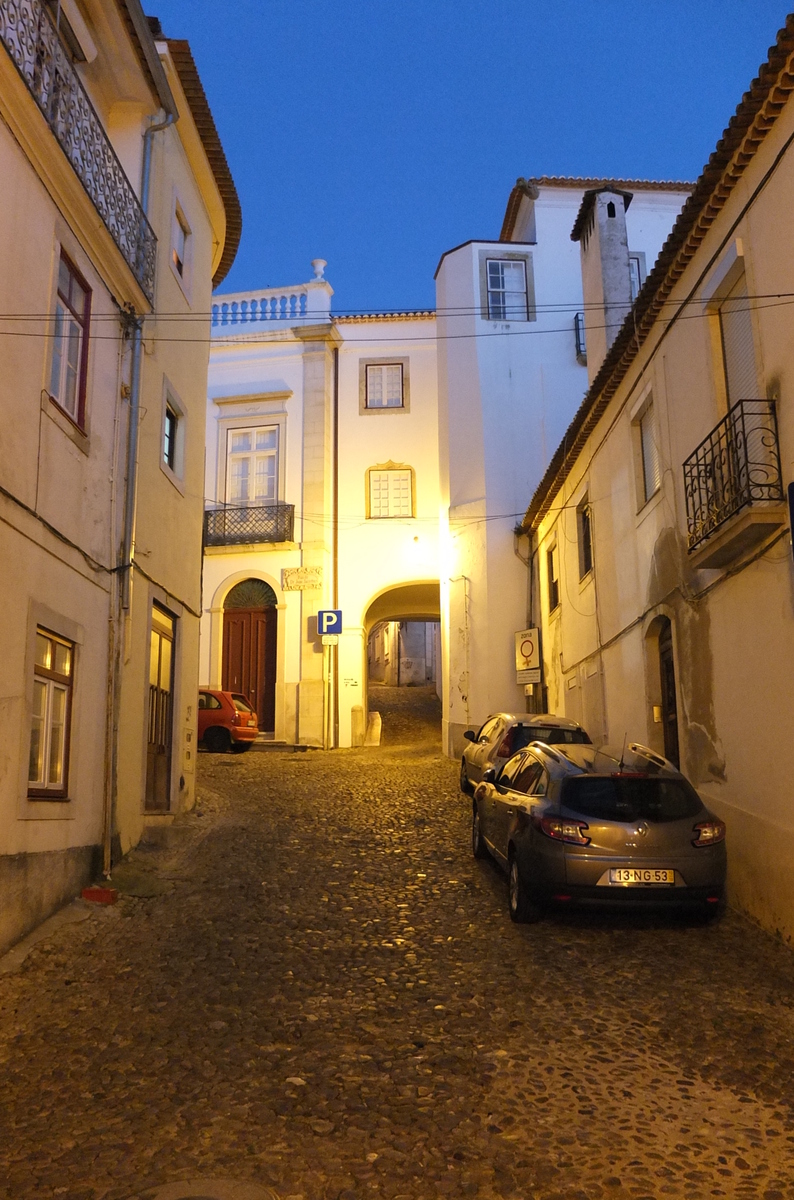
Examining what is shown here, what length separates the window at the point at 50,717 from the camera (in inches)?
333

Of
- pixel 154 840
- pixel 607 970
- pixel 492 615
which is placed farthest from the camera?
pixel 492 615

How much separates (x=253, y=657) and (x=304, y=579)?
2447mm

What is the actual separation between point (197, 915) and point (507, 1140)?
481 cm

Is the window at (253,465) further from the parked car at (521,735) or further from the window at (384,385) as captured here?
the parked car at (521,735)

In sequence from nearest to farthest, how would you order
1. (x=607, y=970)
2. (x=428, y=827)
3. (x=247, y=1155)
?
(x=247, y=1155)
(x=607, y=970)
(x=428, y=827)

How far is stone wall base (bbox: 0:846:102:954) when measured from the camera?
7.39 meters

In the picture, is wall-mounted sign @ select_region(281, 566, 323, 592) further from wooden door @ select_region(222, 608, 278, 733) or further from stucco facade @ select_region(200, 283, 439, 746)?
wooden door @ select_region(222, 608, 278, 733)

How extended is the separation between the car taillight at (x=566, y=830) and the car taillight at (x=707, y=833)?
88 centimetres

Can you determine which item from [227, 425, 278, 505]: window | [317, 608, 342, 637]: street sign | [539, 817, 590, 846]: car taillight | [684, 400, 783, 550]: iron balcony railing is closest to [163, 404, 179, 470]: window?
[684, 400, 783, 550]: iron balcony railing

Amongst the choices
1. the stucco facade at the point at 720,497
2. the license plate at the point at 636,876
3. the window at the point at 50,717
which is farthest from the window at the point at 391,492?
the license plate at the point at 636,876

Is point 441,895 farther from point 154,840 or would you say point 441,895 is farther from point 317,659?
point 317,659

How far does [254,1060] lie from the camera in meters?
5.54

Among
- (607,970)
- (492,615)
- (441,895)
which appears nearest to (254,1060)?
(607,970)

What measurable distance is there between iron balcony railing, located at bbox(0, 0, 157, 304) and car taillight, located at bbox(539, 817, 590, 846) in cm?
708
